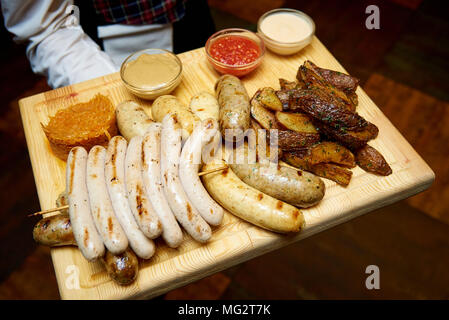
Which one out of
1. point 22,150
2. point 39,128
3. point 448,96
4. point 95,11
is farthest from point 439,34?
point 22,150

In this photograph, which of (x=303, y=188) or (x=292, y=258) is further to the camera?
(x=292, y=258)

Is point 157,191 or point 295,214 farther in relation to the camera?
point 295,214

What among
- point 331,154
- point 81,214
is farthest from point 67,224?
point 331,154

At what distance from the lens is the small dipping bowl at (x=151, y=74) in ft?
9.22

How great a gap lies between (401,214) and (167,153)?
2797 mm

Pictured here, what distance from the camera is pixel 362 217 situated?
375 centimetres

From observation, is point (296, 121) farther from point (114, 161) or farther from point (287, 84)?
point (114, 161)

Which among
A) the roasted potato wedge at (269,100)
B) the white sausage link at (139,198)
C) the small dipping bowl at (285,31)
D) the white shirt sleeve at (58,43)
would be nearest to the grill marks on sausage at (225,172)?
the white sausage link at (139,198)

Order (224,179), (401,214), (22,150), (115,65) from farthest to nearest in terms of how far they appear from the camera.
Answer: (22,150) → (401,214) → (115,65) → (224,179)

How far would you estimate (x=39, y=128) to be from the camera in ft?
9.29

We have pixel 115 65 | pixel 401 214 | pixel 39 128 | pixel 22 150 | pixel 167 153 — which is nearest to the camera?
pixel 167 153

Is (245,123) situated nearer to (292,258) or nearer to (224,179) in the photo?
(224,179)

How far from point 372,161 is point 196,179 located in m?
1.29

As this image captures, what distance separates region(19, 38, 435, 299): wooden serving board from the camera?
2.19 meters
